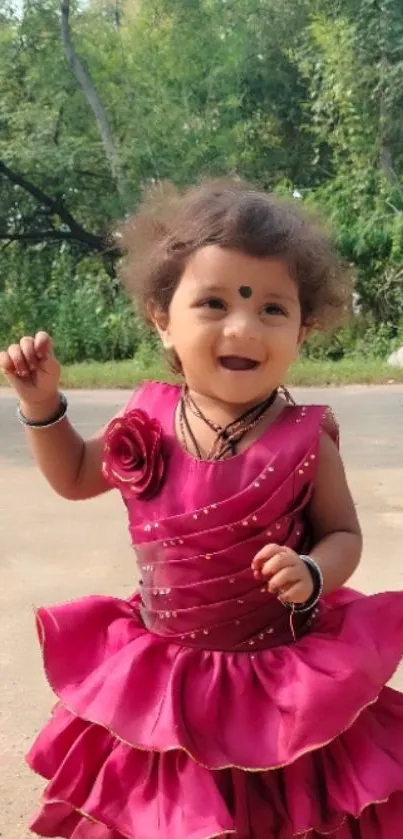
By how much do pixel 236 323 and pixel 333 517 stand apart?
33 cm

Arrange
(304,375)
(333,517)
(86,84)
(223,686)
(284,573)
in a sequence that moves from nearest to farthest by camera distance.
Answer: (284,573) < (223,686) < (333,517) < (304,375) < (86,84)

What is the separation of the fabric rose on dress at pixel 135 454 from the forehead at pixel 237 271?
0.22 metres

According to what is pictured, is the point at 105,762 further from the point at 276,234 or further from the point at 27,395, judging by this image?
the point at 276,234

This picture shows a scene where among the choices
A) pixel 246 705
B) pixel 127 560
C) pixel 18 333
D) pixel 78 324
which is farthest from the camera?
pixel 18 333

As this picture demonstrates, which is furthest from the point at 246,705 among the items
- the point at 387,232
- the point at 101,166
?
the point at 101,166

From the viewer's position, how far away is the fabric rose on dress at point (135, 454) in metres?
1.66

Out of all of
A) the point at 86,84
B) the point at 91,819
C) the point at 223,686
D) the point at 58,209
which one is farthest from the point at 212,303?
the point at 86,84

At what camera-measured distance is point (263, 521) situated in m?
1.60

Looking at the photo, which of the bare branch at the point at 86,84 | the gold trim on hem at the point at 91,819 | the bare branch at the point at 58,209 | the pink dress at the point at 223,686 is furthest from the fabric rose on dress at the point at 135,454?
the bare branch at the point at 86,84

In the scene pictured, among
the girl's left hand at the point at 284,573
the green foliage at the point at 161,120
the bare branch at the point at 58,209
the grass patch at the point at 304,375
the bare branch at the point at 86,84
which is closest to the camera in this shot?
the girl's left hand at the point at 284,573

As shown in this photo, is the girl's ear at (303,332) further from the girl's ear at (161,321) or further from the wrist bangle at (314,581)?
the wrist bangle at (314,581)

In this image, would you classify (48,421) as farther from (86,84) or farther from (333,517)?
(86,84)

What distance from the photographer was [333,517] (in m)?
1.69

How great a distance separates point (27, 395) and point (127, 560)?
68.8 inches
